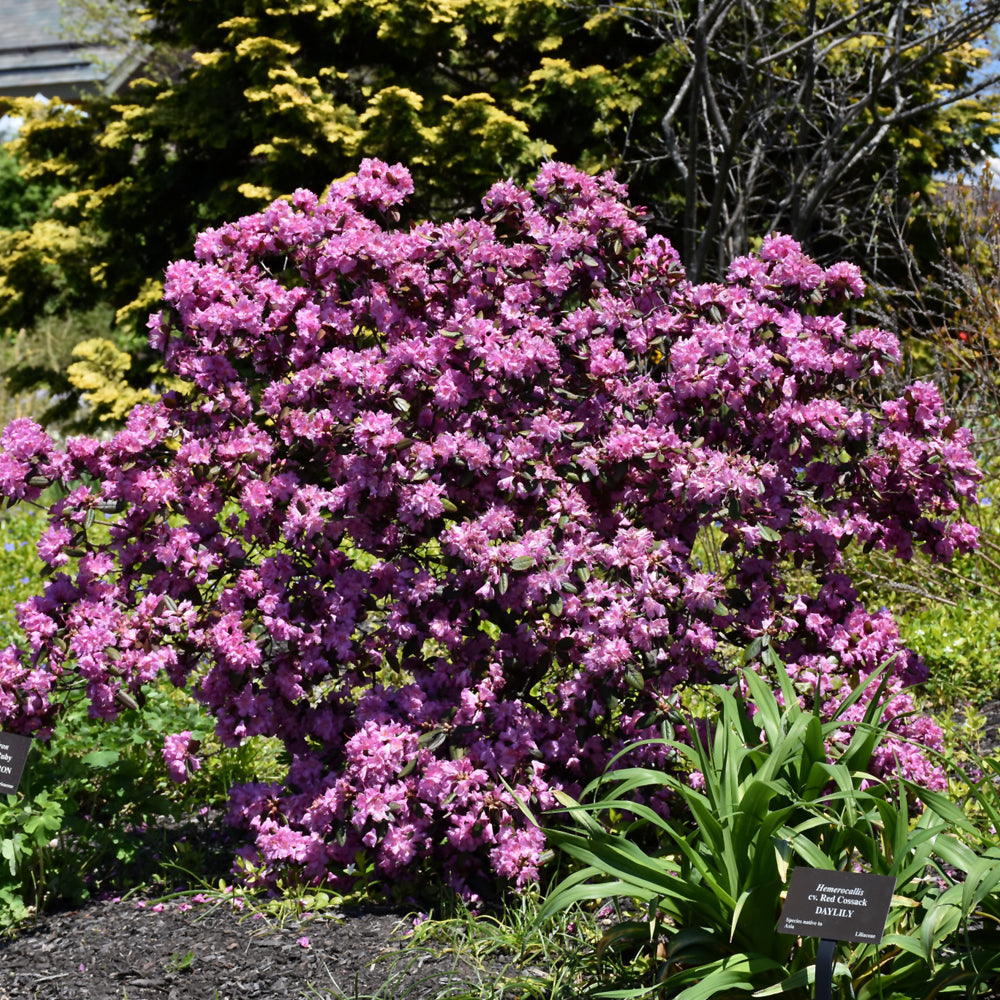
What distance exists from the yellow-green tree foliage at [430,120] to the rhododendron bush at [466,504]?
15.4ft

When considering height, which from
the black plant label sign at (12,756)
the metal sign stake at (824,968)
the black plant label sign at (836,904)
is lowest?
the metal sign stake at (824,968)

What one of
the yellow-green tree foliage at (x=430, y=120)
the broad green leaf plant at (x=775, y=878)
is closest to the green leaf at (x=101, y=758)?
the broad green leaf plant at (x=775, y=878)

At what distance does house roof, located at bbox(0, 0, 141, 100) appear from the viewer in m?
20.2

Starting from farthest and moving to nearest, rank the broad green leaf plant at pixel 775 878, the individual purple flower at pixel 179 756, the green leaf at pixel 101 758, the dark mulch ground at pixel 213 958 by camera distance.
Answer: the green leaf at pixel 101 758
the individual purple flower at pixel 179 756
the dark mulch ground at pixel 213 958
the broad green leaf plant at pixel 775 878

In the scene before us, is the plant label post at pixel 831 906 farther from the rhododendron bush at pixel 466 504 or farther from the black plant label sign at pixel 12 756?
the black plant label sign at pixel 12 756

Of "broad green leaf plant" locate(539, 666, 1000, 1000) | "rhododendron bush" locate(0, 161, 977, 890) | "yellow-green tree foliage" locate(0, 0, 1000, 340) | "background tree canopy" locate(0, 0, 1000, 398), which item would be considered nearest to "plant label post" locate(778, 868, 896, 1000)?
"broad green leaf plant" locate(539, 666, 1000, 1000)

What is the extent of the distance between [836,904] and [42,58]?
23.2 metres

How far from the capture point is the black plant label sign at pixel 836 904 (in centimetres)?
225

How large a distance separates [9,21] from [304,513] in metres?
24.4

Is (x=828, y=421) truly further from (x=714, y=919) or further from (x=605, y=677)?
(x=714, y=919)

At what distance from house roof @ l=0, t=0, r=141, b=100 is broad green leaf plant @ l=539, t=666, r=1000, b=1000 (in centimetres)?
1878

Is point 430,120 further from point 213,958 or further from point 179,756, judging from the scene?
point 213,958

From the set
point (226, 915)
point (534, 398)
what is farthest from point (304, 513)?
point (226, 915)

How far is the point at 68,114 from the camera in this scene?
10.4m
